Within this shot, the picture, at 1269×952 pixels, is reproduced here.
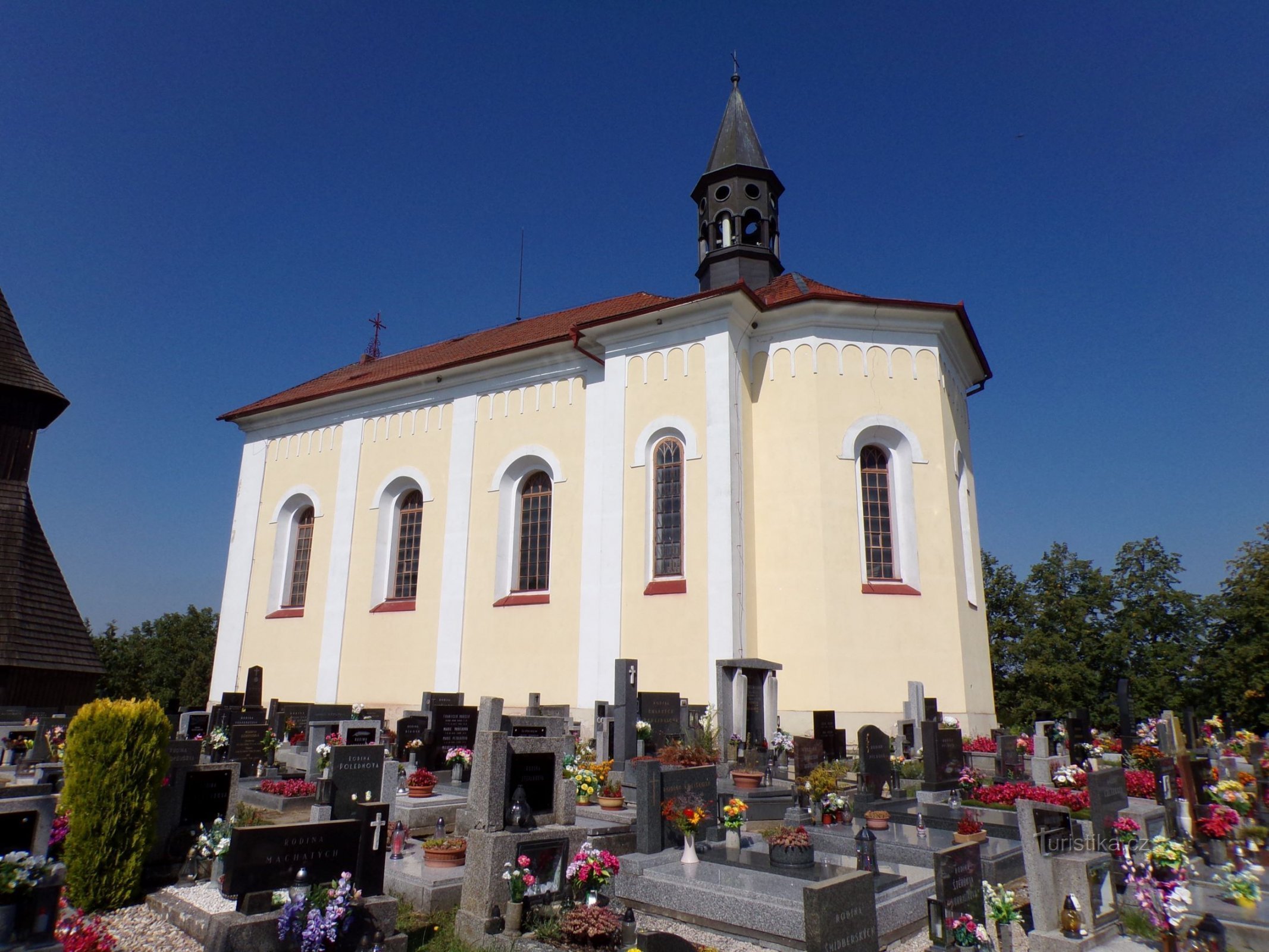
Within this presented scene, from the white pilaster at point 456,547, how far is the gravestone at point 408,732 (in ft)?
16.4

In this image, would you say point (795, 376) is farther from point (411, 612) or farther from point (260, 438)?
point (260, 438)

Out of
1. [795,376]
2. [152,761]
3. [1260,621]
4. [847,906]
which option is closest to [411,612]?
[795,376]

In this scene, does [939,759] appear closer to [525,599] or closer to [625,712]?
[625,712]

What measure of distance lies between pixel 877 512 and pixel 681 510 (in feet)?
12.8

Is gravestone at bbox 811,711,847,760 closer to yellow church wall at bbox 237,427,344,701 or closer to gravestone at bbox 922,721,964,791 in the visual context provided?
gravestone at bbox 922,721,964,791

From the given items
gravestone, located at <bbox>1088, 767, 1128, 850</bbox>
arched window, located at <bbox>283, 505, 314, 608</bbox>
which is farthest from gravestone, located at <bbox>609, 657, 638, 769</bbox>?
arched window, located at <bbox>283, 505, 314, 608</bbox>

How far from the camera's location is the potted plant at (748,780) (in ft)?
33.7

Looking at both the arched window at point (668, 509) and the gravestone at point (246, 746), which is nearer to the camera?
the gravestone at point (246, 746)

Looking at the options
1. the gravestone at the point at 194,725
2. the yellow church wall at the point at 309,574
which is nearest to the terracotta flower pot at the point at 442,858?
the gravestone at the point at 194,725

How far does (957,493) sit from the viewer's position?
16844 mm

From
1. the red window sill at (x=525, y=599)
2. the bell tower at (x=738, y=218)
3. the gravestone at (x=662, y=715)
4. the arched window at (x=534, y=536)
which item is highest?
the bell tower at (x=738, y=218)

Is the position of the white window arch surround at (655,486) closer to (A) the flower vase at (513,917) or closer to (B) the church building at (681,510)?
(B) the church building at (681,510)

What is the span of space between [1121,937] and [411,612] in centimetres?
1575

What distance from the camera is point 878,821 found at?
844cm
